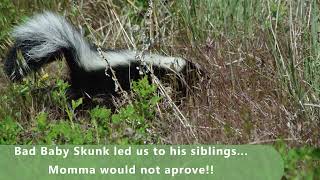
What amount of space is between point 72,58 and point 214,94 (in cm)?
100

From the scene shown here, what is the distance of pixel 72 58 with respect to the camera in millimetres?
5062

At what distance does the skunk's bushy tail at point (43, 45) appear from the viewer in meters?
4.85

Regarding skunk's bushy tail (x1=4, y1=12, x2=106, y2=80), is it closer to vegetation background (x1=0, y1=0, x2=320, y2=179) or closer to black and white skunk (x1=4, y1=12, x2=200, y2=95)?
black and white skunk (x1=4, y1=12, x2=200, y2=95)

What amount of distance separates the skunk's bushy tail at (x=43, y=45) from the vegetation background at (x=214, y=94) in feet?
0.34

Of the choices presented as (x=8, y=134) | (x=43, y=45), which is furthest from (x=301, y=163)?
(x=43, y=45)

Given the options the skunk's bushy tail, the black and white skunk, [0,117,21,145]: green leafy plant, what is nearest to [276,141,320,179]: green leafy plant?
[0,117,21,145]: green leafy plant

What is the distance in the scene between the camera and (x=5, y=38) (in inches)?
227

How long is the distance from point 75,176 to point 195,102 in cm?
171

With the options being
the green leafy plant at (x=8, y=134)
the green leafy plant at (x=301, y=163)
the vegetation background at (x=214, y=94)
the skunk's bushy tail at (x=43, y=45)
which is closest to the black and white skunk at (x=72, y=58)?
the skunk's bushy tail at (x=43, y=45)

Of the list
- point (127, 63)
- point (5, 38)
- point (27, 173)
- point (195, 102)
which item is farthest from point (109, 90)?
point (27, 173)

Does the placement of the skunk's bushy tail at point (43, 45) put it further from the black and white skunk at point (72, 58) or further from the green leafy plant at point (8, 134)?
the green leafy plant at point (8, 134)

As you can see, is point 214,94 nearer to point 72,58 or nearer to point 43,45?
point 72,58

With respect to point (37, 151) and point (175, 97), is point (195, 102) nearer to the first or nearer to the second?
point (175, 97)

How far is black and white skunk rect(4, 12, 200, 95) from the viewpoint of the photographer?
16.0 ft
